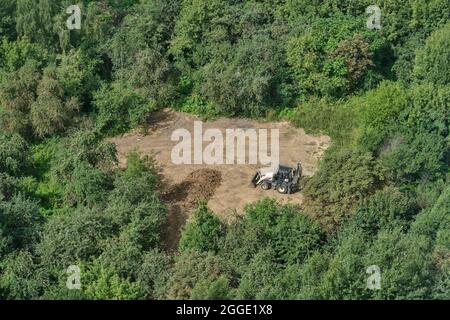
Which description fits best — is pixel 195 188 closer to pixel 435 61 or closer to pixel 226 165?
pixel 226 165

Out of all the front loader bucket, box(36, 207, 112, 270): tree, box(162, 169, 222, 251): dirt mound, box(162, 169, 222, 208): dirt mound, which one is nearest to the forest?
box(36, 207, 112, 270): tree

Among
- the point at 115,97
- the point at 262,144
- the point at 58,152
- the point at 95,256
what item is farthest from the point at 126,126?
the point at 95,256

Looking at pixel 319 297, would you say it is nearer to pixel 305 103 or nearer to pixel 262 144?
pixel 262 144

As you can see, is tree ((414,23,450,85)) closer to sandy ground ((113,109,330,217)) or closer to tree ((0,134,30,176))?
sandy ground ((113,109,330,217))

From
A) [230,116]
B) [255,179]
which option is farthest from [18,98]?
[255,179]

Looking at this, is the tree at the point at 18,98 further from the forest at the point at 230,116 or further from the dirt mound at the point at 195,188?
the dirt mound at the point at 195,188

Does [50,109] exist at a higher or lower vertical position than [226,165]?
higher
